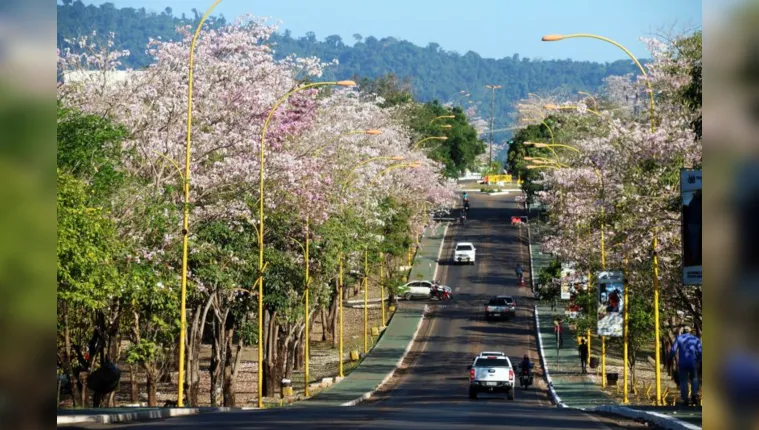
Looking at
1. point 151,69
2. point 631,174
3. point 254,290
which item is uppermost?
point 151,69

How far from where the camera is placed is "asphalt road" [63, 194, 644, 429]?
1741 centimetres

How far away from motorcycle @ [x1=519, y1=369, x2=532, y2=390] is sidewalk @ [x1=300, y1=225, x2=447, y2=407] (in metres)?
6.25

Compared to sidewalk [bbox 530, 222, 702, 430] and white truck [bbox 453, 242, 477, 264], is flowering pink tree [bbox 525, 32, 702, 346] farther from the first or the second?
white truck [bbox 453, 242, 477, 264]

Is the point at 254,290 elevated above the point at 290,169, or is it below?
below

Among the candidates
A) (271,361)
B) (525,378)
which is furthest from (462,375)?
(271,361)

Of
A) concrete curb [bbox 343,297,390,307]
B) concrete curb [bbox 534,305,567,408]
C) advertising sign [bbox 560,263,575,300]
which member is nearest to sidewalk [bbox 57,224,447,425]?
concrete curb [bbox 343,297,390,307]

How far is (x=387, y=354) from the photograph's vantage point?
66.6 m

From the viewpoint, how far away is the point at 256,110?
134 ft

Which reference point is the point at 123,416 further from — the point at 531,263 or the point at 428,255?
the point at 428,255

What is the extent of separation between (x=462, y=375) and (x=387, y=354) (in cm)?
858

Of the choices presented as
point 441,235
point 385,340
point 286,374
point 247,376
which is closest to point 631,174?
point 286,374
